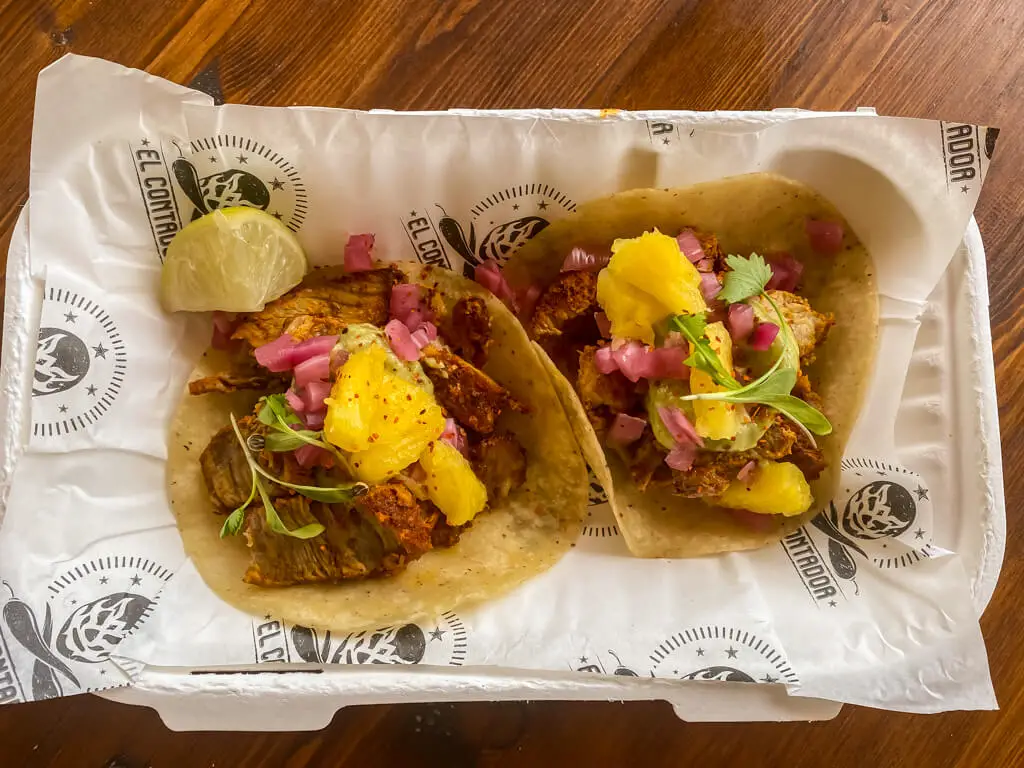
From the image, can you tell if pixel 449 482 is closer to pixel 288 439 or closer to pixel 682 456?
pixel 288 439

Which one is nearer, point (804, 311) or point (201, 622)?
point (201, 622)

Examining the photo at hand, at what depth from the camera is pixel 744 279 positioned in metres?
1.99

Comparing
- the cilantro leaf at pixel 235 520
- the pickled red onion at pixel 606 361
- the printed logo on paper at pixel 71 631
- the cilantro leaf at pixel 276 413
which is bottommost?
the printed logo on paper at pixel 71 631

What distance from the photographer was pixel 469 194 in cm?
205

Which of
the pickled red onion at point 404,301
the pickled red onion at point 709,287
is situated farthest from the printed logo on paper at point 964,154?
the pickled red onion at point 404,301

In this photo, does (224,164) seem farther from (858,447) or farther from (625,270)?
(858,447)

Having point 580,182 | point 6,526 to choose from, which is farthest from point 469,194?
point 6,526

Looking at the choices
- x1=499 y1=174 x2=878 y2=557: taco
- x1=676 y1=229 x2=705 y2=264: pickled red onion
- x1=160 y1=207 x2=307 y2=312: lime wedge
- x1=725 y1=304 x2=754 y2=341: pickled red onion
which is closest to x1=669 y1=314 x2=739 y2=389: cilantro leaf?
x1=499 y1=174 x2=878 y2=557: taco

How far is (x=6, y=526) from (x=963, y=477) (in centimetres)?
231

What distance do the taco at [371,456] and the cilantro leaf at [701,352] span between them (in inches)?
16.2

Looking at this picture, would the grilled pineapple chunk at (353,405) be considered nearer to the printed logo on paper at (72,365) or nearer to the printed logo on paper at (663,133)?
the printed logo on paper at (72,365)

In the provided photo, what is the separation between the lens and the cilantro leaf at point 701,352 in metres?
1.81

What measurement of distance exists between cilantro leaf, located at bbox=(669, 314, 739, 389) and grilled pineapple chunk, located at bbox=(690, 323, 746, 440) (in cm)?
3

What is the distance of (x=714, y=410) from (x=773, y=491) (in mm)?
291
